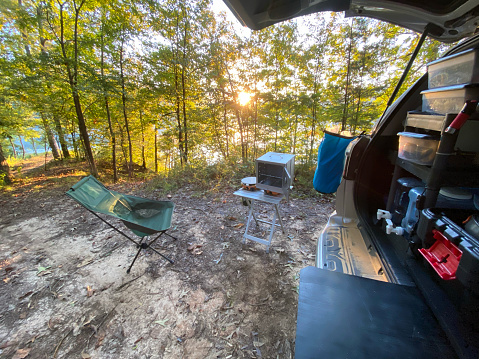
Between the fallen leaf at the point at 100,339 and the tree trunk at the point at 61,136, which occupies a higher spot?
the tree trunk at the point at 61,136

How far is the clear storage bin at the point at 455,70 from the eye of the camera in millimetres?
604

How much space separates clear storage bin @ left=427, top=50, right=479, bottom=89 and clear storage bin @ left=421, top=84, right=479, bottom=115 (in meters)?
0.03

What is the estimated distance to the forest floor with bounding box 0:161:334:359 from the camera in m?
1.50

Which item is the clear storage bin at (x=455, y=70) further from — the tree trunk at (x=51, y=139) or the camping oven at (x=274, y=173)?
the tree trunk at (x=51, y=139)

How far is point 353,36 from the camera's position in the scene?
4.48 meters

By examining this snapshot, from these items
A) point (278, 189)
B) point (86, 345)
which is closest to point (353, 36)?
point (278, 189)

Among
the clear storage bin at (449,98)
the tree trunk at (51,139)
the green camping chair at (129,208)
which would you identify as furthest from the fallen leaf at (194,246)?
the tree trunk at (51,139)

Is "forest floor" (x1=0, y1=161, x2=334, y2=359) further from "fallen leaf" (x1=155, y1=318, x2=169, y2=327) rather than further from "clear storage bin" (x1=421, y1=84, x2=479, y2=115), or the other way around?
"clear storage bin" (x1=421, y1=84, x2=479, y2=115)

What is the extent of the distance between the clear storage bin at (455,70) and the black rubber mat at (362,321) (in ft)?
2.80

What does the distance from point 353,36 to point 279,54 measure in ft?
5.95

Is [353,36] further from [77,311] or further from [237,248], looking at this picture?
[77,311]

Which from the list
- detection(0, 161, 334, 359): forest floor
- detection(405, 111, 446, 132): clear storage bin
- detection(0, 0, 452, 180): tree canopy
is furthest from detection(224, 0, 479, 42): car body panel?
detection(0, 0, 452, 180): tree canopy

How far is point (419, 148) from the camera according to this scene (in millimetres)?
850

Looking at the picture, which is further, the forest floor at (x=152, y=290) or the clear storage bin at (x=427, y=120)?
the forest floor at (x=152, y=290)
